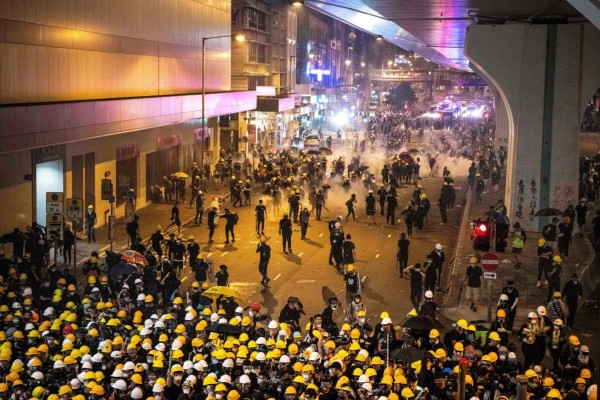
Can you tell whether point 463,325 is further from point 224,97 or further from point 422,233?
point 224,97

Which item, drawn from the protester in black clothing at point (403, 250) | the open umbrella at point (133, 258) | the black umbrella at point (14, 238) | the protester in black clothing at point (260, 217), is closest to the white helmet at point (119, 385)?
the open umbrella at point (133, 258)

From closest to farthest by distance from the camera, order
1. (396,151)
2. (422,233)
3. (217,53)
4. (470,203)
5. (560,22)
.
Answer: (560,22)
(422,233)
(470,203)
(217,53)
(396,151)

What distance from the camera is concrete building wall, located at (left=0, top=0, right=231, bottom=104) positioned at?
29422 mm

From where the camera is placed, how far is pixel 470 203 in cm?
4025

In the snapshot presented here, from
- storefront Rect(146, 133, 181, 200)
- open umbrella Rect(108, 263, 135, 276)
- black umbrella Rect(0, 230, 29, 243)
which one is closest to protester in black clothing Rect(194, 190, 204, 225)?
storefront Rect(146, 133, 181, 200)

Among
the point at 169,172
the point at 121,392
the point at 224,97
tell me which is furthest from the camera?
the point at 224,97

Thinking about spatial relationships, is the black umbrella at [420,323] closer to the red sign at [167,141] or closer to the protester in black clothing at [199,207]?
the protester in black clothing at [199,207]

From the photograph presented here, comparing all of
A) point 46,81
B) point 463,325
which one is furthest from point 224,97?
point 463,325

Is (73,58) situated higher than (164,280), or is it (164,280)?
(73,58)

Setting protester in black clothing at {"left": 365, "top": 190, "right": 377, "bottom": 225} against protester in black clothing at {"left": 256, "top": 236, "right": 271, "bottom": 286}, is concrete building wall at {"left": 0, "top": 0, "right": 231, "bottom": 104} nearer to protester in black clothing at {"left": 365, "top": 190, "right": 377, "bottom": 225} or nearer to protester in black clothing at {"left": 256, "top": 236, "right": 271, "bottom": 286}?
protester in black clothing at {"left": 256, "top": 236, "right": 271, "bottom": 286}

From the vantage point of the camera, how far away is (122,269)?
835 inches

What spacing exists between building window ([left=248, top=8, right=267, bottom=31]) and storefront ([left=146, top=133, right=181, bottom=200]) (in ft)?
78.4

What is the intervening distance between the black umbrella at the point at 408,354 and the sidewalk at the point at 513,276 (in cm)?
699

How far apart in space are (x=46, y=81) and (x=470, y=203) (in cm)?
1806
